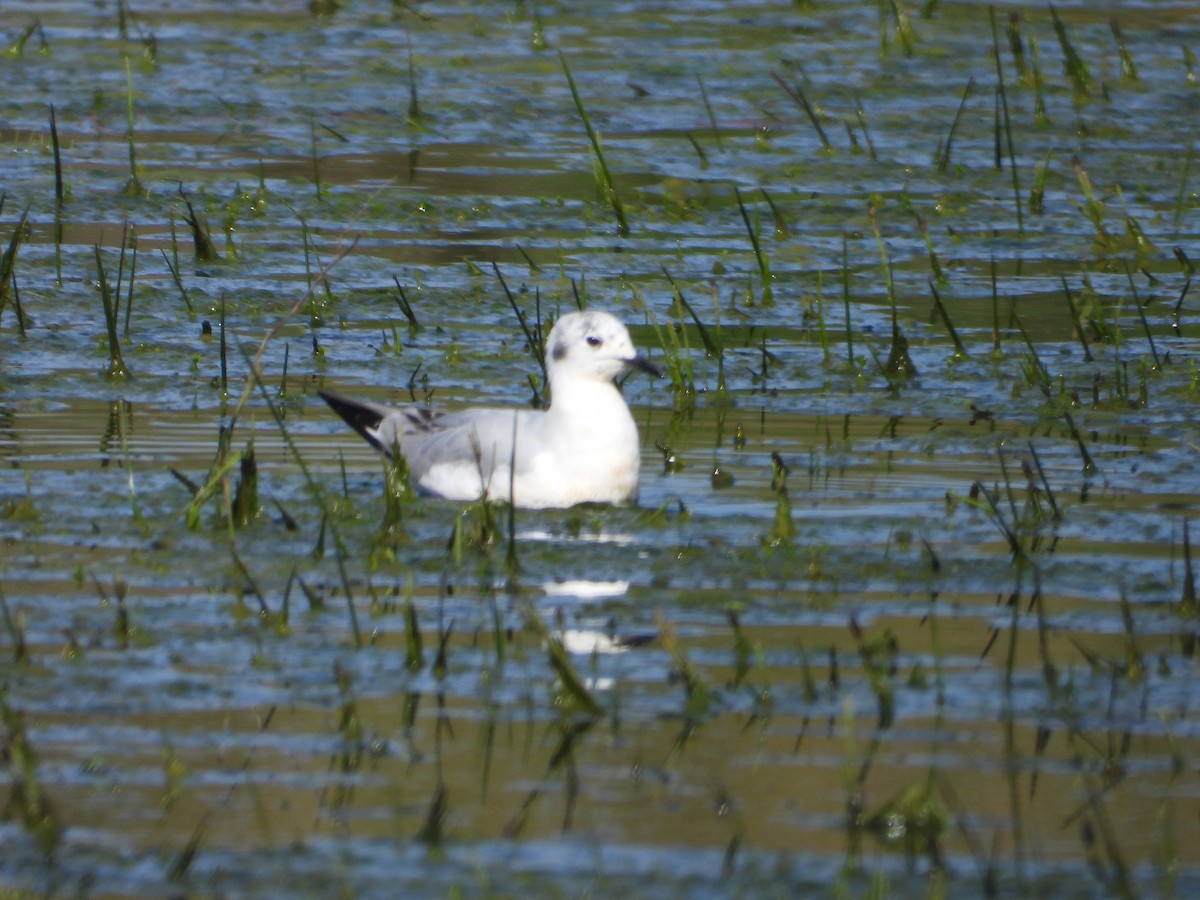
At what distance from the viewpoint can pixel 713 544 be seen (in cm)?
663

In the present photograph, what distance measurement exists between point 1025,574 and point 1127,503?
957mm

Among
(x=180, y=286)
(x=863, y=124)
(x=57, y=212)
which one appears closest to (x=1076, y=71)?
(x=863, y=124)

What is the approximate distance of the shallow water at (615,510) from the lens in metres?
4.66

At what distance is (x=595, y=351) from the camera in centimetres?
754

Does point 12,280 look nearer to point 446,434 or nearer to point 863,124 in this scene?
point 446,434

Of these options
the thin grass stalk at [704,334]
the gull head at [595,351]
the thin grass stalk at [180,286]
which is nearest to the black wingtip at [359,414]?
the gull head at [595,351]

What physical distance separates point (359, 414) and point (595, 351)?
0.83 meters

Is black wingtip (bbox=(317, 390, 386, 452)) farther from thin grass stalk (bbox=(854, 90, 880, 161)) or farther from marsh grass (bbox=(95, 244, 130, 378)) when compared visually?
thin grass stalk (bbox=(854, 90, 880, 161))

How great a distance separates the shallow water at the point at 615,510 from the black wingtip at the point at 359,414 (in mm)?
188

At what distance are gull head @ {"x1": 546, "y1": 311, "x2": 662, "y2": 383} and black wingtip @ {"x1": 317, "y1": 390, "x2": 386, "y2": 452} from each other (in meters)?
0.63

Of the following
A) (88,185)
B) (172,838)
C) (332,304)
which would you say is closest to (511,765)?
(172,838)

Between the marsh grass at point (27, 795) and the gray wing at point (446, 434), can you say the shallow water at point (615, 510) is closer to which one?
the marsh grass at point (27, 795)

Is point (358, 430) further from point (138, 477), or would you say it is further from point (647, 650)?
point (647, 650)

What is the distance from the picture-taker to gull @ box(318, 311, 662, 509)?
23.8ft
